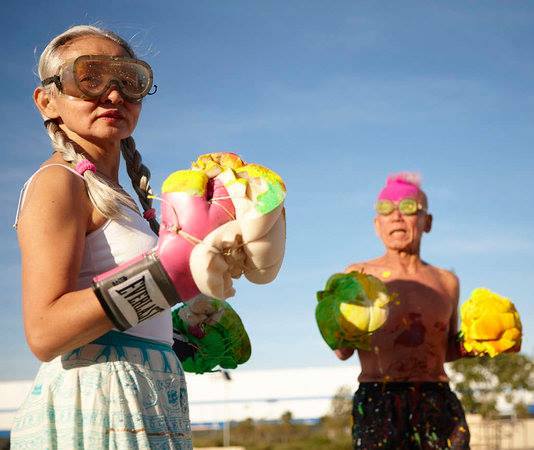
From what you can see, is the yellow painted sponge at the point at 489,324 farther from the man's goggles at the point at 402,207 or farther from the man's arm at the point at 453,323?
the man's goggles at the point at 402,207

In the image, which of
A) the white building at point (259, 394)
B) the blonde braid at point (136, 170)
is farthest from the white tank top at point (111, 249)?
the white building at point (259, 394)

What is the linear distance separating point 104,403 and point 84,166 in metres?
0.58

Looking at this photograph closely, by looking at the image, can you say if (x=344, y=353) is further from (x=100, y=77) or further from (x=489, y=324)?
(x=100, y=77)

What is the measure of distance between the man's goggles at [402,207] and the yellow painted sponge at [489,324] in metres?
0.72

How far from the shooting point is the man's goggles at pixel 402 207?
5492 millimetres

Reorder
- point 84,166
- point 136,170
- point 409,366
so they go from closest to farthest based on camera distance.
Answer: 1. point 84,166
2. point 136,170
3. point 409,366

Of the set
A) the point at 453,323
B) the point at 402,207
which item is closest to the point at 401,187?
the point at 402,207

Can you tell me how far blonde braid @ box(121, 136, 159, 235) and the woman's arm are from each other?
56 cm

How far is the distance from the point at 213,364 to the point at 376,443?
2527mm

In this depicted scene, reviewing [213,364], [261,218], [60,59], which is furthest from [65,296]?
[213,364]

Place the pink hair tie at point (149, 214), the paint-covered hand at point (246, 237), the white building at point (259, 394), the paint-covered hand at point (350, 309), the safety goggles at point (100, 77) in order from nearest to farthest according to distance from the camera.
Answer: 1. the paint-covered hand at point (246, 237)
2. the safety goggles at point (100, 77)
3. the pink hair tie at point (149, 214)
4. the paint-covered hand at point (350, 309)
5. the white building at point (259, 394)

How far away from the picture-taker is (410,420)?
5023 millimetres

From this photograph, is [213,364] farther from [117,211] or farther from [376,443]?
[376,443]

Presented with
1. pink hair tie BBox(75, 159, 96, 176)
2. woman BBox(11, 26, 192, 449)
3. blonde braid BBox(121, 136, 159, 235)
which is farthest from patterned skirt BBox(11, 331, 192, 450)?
blonde braid BBox(121, 136, 159, 235)
